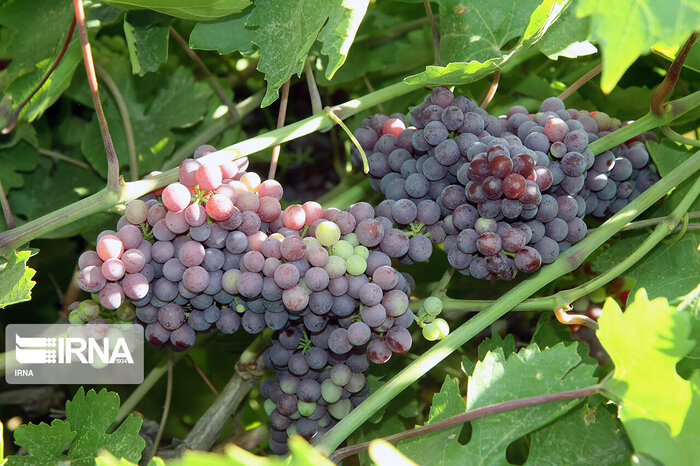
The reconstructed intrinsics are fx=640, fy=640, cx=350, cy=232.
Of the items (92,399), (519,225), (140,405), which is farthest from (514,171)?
(140,405)

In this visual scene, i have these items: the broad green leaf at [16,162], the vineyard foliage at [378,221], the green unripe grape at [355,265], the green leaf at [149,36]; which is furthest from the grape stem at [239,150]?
the broad green leaf at [16,162]

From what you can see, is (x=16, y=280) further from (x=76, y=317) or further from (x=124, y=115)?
(x=124, y=115)

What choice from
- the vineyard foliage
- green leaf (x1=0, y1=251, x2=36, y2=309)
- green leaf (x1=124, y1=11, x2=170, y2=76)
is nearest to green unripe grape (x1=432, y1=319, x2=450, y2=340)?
the vineyard foliage

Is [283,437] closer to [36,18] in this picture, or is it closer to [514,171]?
[514,171]

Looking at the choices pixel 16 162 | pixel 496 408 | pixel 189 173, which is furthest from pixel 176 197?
pixel 16 162

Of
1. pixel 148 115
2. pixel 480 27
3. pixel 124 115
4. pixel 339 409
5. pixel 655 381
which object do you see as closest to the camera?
pixel 655 381

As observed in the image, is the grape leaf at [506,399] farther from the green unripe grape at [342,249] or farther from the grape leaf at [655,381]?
the green unripe grape at [342,249]
